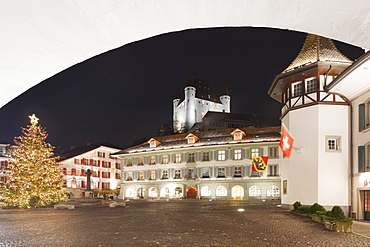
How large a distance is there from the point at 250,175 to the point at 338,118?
23.6 meters

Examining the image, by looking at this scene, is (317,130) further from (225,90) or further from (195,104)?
(225,90)

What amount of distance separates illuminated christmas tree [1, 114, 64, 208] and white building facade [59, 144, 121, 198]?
63.9 ft

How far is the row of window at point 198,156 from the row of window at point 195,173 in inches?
51.8

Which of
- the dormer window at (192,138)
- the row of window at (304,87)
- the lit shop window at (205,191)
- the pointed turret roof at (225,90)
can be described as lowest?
the lit shop window at (205,191)

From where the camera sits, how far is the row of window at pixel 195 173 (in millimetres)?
44000

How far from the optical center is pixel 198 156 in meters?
48.1

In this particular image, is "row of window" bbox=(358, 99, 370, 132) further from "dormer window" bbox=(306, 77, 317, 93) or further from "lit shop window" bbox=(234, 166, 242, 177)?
"lit shop window" bbox=(234, 166, 242, 177)

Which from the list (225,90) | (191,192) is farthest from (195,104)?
(191,192)

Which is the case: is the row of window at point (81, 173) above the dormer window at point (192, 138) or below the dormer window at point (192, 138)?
below

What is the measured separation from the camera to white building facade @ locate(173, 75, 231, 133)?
109 metres

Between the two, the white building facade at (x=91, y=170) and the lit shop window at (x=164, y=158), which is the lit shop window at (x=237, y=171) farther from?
the white building facade at (x=91, y=170)

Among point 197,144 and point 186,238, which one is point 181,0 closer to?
point 186,238

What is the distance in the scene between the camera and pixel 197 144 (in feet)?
158

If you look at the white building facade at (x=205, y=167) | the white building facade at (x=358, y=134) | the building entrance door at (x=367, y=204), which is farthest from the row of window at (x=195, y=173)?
the building entrance door at (x=367, y=204)
